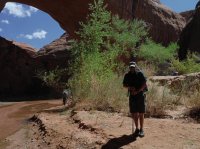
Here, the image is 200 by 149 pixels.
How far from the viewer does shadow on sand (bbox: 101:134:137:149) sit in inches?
336

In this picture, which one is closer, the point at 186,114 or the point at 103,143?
the point at 103,143

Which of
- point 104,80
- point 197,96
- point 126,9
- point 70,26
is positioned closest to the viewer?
point 197,96

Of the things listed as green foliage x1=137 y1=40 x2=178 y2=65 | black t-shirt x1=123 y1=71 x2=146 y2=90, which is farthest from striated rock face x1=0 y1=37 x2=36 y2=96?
black t-shirt x1=123 y1=71 x2=146 y2=90

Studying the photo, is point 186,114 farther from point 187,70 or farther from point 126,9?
point 126,9

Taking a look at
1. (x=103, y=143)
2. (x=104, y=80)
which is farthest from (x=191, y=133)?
(x=104, y=80)

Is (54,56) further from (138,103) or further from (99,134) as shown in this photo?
(138,103)

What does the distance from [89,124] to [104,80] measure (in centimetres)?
437

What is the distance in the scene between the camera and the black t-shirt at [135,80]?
9328 mm

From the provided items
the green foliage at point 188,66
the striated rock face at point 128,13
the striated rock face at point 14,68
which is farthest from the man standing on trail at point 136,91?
the striated rock face at point 14,68

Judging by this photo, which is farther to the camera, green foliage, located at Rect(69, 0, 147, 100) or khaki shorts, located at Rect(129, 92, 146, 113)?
green foliage, located at Rect(69, 0, 147, 100)

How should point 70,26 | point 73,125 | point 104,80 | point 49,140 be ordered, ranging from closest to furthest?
point 49,140, point 73,125, point 104,80, point 70,26

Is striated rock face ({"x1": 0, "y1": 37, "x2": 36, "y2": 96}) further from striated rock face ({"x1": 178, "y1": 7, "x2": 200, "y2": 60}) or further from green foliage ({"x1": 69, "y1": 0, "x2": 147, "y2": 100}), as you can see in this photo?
green foliage ({"x1": 69, "y1": 0, "x2": 147, "y2": 100})

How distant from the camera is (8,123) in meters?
15.5

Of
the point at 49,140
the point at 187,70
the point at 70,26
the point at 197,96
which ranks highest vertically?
the point at 70,26
